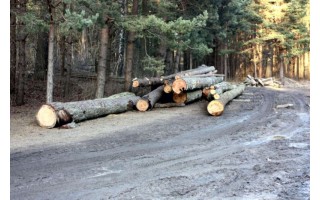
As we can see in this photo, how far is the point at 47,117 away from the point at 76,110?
985mm

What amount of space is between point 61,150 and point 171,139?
2739mm

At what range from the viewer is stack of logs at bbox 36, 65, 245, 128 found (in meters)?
10.4

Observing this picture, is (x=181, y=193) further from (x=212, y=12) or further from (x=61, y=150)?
(x=212, y=12)

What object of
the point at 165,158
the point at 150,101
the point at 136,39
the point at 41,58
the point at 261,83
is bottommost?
the point at 165,158

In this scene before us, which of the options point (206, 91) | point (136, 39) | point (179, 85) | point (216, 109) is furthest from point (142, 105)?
point (136, 39)

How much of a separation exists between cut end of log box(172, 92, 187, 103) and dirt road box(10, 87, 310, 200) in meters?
3.06

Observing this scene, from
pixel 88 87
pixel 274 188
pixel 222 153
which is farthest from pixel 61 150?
pixel 88 87

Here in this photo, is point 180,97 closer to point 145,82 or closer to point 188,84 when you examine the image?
point 188,84

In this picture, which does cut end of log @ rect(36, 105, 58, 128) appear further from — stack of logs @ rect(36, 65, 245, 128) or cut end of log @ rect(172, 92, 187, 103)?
cut end of log @ rect(172, 92, 187, 103)

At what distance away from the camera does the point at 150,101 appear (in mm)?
14031

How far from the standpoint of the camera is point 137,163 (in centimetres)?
659

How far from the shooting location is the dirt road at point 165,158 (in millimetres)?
5113

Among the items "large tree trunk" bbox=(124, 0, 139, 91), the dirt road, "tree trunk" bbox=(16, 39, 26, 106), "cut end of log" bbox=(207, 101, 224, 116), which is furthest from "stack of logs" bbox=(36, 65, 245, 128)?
"tree trunk" bbox=(16, 39, 26, 106)

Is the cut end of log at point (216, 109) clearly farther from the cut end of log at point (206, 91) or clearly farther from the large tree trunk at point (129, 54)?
the large tree trunk at point (129, 54)
